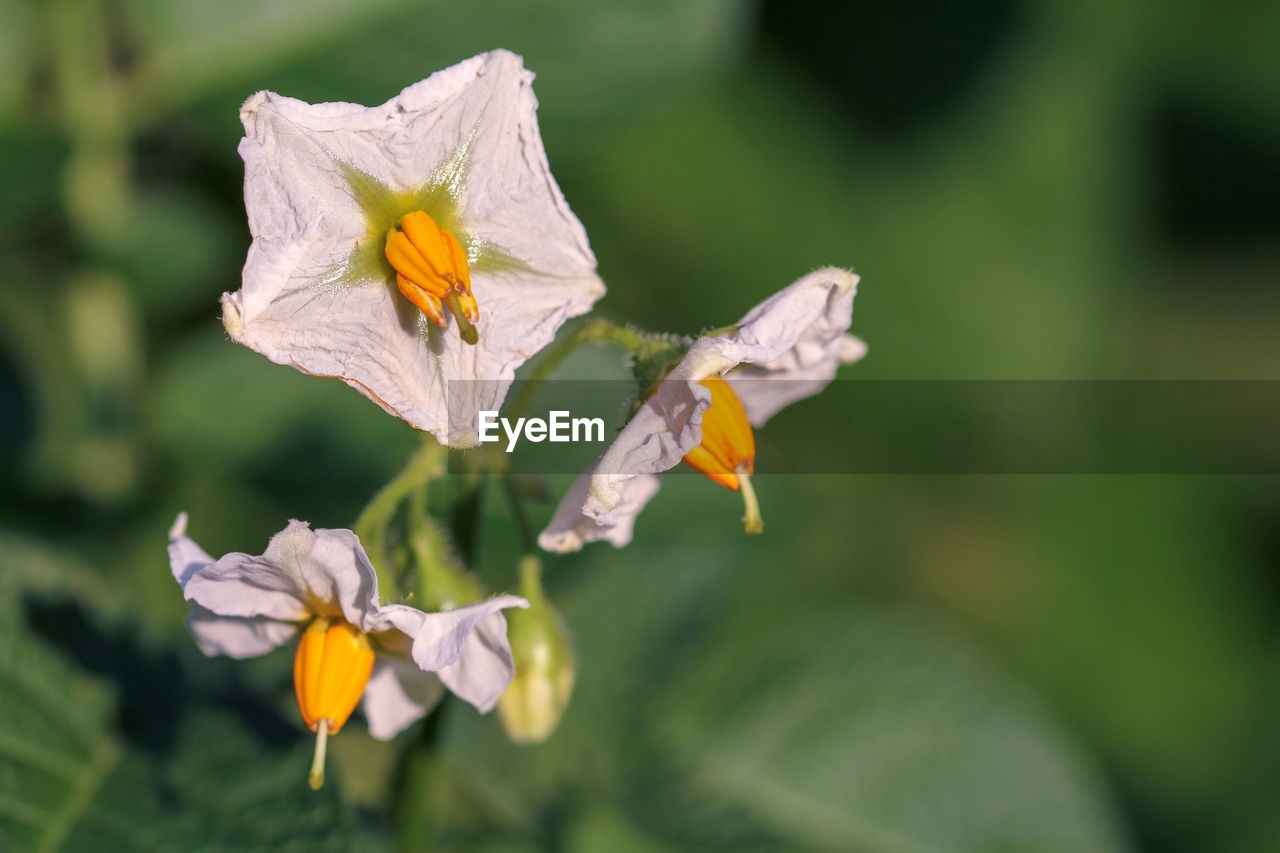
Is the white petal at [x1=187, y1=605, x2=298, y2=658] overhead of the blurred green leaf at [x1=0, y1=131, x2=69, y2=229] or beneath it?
beneath

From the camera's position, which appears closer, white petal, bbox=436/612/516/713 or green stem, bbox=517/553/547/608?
white petal, bbox=436/612/516/713

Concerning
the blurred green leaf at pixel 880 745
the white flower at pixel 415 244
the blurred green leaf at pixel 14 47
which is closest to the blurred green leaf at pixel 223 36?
the blurred green leaf at pixel 14 47

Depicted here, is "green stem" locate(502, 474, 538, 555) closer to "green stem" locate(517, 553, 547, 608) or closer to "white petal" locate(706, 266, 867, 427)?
"green stem" locate(517, 553, 547, 608)

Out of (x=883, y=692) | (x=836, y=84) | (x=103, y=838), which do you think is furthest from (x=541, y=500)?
(x=836, y=84)

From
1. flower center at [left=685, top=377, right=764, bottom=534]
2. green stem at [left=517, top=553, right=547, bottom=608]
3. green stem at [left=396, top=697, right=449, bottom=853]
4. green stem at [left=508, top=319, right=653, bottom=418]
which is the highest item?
green stem at [left=508, top=319, right=653, bottom=418]

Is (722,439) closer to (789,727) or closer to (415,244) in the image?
(415,244)

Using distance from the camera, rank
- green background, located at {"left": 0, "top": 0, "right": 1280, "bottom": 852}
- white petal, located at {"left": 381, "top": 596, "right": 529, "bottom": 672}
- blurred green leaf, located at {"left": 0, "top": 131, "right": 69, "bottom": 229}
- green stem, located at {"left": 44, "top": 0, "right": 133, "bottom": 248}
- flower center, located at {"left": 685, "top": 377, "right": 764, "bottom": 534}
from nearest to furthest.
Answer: white petal, located at {"left": 381, "top": 596, "right": 529, "bottom": 672} < flower center, located at {"left": 685, "top": 377, "right": 764, "bottom": 534} < green background, located at {"left": 0, "top": 0, "right": 1280, "bottom": 852} < blurred green leaf, located at {"left": 0, "top": 131, "right": 69, "bottom": 229} < green stem, located at {"left": 44, "top": 0, "right": 133, "bottom": 248}

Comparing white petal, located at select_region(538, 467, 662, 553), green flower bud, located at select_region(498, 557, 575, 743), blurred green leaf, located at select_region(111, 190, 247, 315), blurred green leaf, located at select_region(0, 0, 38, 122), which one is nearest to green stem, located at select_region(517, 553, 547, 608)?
green flower bud, located at select_region(498, 557, 575, 743)

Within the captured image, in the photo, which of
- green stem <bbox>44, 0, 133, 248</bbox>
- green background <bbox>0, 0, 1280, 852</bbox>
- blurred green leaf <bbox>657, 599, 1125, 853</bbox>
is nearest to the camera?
green background <bbox>0, 0, 1280, 852</bbox>
